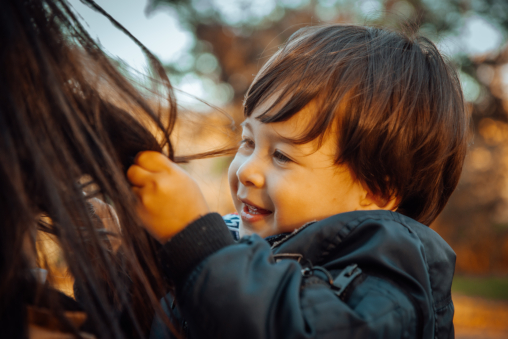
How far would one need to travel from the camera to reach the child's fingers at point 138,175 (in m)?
0.82

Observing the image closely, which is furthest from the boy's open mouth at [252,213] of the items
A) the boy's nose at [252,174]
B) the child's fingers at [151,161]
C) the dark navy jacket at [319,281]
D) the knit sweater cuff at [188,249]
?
the child's fingers at [151,161]

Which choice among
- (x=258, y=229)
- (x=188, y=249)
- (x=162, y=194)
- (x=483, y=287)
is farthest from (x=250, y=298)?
(x=483, y=287)

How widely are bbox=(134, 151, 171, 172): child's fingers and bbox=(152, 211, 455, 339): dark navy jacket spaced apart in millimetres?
162

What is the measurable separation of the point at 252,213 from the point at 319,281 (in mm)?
511

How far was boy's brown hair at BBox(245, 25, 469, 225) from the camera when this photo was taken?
141cm

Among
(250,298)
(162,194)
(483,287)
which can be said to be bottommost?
(483,287)

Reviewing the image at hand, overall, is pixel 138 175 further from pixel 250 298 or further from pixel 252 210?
pixel 252 210

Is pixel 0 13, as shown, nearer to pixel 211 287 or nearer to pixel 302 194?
→ pixel 211 287

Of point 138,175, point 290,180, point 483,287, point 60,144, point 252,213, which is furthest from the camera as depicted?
point 483,287

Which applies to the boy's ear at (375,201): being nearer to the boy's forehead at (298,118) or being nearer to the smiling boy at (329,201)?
the smiling boy at (329,201)

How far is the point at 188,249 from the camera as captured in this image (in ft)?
2.88

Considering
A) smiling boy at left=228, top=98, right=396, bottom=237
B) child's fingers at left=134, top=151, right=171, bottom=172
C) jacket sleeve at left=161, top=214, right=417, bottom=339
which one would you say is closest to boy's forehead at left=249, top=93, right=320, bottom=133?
smiling boy at left=228, top=98, right=396, bottom=237

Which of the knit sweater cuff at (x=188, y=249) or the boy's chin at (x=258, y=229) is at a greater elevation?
the knit sweater cuff at (x=188, y=249)

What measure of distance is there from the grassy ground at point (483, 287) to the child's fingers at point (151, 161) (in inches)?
350
